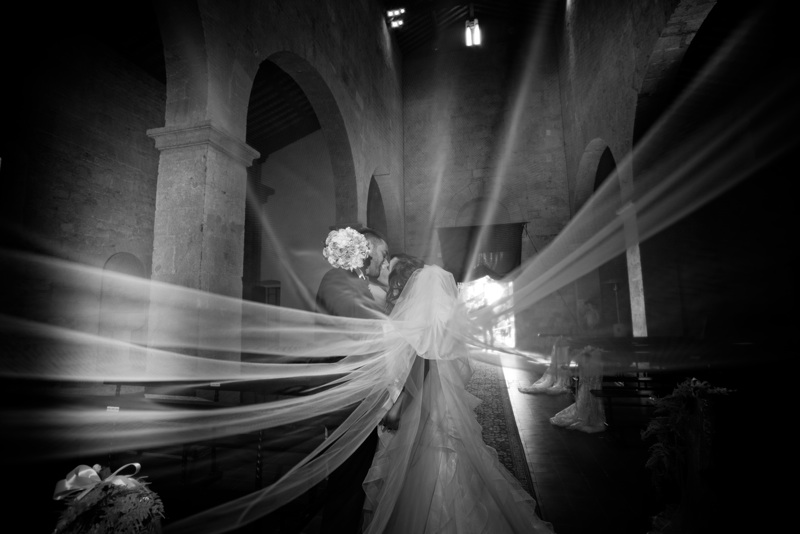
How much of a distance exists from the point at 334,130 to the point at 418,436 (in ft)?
18.2

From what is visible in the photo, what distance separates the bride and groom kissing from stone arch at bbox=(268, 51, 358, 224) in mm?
4346

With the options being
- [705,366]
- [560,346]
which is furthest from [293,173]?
[705,366]

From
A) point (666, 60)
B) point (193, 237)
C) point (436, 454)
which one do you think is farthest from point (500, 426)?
point (666, 60)

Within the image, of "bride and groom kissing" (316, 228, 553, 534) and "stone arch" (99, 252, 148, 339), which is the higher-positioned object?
"stone arch" (99, 252, 148, 339)

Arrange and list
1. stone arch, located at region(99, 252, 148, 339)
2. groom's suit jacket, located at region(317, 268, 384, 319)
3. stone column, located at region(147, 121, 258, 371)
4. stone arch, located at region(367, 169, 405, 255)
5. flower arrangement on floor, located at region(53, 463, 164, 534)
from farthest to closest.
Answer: stone arch, located at region(367, 169, 405, 255) → stone arch, located at region(99, 252, 148, 339) → stone column, located at region(147, 121, 258, 371) → groom's suit jacket, located at region(317, 268, 384, 319) → flower arrangement on floor, located at region(53, 463, 164, 534)

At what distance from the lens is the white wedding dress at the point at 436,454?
5.69ft

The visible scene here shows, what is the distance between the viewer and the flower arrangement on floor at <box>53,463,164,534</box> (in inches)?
44.6

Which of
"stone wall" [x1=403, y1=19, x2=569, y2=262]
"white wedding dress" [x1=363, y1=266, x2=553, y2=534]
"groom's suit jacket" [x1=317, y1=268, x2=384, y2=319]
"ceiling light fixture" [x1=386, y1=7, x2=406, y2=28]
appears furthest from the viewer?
"stone wall" [x1=403, y1=19, x2=569, y2=262]

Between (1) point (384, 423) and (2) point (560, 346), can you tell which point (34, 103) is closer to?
(1) point (384, 423)

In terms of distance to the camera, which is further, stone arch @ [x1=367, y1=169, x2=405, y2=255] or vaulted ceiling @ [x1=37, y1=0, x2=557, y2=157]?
stone arch @ [x1=367, y1=169, x2=405, y2=255]

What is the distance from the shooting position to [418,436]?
1.90m

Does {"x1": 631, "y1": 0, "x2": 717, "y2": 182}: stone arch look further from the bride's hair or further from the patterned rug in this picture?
the bride's hair

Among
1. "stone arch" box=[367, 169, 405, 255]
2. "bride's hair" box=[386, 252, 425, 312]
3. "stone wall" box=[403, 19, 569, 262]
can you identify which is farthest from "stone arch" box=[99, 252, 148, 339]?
"bride's hair" box=[386, 252, 425, 312]

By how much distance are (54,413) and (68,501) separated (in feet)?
6.86
